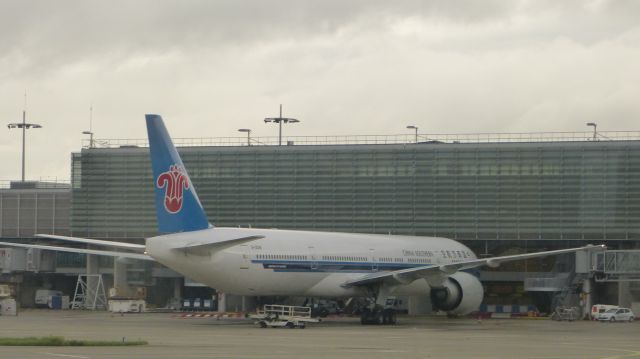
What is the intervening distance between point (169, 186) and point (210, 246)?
135 inches

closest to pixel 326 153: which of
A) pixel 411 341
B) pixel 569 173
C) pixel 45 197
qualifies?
pixel 569 173

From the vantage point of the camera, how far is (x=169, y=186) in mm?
52031

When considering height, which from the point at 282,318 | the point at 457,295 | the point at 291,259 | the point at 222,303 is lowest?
the point at 222,303

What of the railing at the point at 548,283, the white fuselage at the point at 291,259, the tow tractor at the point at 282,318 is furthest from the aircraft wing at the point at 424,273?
the railing at the point at 548,283

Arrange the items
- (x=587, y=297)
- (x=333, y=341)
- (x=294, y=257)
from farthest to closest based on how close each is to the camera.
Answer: (x=587, y=297) < (x=294, y=257) < (x=333, y=341)

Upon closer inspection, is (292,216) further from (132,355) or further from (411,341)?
(132,355)

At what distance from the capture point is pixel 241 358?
30438 mm

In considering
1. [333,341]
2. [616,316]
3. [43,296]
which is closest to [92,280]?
[43,296]

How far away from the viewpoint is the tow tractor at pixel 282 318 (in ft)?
175

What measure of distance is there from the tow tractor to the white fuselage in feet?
5.48

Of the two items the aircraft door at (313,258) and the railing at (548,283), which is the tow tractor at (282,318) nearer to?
the aircraft door at (313,258)

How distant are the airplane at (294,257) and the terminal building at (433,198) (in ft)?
20.2

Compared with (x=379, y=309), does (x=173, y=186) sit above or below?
above

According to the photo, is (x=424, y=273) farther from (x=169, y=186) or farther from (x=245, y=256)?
(x=169, y=186)
